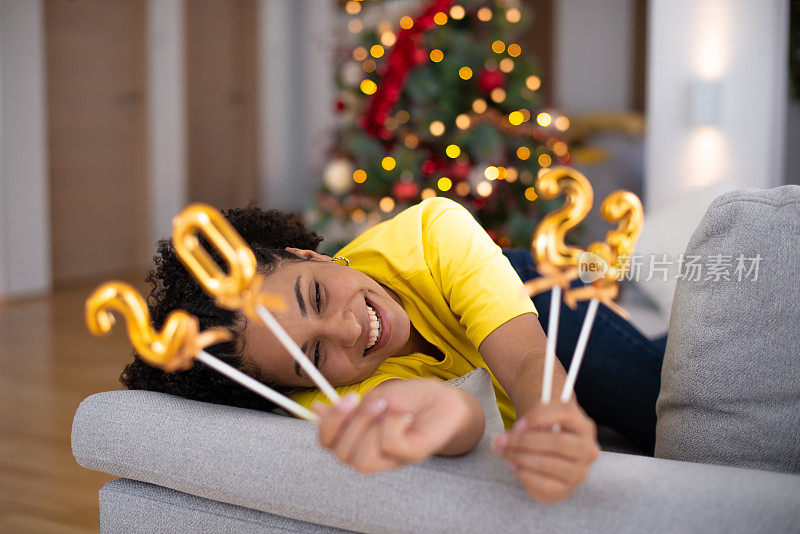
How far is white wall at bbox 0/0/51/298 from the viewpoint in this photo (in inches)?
181

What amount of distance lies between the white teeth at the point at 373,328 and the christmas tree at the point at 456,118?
2.50 m

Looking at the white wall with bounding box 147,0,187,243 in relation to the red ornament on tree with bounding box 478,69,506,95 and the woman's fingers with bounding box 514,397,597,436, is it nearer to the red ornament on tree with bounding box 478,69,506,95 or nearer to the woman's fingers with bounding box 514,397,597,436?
the red ornament on tree with bounding box 478,69,506,95

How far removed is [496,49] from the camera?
387 centimetres

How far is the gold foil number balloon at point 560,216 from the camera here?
0.72m

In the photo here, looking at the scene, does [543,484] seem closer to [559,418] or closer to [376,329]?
[559,418]

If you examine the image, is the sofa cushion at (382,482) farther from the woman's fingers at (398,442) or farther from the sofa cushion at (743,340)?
the woman's fingers at (398,442)

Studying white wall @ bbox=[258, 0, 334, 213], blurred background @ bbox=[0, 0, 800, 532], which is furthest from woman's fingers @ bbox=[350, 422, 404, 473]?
white wall @ bbox=[258, 0, 334, 213]

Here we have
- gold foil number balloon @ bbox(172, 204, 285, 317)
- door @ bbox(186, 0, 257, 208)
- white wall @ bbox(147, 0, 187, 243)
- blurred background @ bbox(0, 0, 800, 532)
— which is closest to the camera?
gold foil number balloon @ bbox(172, 204, 285, 317)

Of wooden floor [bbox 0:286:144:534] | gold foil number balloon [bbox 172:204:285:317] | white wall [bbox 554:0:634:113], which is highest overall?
white wall [bbox 554:0:634:113]

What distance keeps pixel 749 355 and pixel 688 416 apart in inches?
4.5

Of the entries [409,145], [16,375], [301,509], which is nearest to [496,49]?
[409,145]

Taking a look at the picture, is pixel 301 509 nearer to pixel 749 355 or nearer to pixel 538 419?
pixel 538 419

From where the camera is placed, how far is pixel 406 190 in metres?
3.82

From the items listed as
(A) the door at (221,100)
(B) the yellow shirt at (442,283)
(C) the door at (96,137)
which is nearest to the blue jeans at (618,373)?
(B) the yellow shirt at (442,283)
